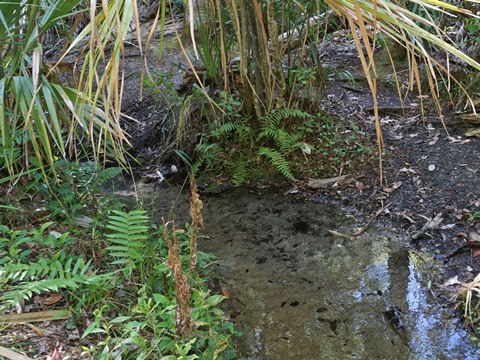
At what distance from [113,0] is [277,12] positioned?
2.31 m

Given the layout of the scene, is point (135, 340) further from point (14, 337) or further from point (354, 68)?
point (354, 68)

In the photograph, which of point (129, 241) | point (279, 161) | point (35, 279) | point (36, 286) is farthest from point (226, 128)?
point (36, 286)

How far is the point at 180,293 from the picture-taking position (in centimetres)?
145

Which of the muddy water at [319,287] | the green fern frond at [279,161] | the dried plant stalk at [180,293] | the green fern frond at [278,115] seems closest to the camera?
the dried plant stalk at [180,293]

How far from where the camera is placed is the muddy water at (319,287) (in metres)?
2.02

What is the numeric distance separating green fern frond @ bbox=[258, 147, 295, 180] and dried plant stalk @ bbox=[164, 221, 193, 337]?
6.03ft

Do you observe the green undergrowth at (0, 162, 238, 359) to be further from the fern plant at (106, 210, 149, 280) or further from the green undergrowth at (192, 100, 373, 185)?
the green undergrowth at (192, 100, 373, 185)

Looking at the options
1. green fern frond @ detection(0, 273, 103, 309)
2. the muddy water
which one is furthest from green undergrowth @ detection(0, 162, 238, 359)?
the muddy water

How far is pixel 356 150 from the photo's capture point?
3514mm

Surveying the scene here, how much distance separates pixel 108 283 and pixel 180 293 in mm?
594

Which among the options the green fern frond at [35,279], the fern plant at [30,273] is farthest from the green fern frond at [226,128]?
the green fern frond at [35,279]

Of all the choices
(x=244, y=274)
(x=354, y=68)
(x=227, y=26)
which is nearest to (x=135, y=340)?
(x=244, y=274)

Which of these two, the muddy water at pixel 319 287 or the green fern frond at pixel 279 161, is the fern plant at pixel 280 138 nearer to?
the green fern frond at pixel 279 161

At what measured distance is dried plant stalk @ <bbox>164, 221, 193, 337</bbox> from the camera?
1.43 meters
